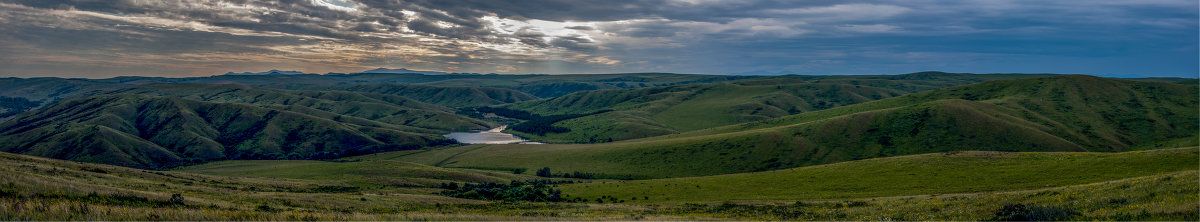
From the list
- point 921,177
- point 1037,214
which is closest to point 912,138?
point 921,177

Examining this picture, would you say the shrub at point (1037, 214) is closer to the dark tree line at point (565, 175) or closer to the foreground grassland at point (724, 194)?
the foreground grassland at point (724, 194)

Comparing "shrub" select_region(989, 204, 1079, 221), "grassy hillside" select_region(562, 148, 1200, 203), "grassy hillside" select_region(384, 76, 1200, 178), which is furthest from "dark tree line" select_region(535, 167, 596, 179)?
"shrub" select_region(989, 204, 1079, 221)

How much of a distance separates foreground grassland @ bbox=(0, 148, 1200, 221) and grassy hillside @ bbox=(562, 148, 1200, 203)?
178 mm

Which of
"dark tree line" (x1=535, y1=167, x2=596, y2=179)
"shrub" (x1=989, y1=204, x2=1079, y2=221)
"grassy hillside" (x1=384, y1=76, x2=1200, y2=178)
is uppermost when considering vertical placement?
"shrub" (x1=989, y1=204, x2=1079, y2=221)

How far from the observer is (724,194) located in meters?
67.8

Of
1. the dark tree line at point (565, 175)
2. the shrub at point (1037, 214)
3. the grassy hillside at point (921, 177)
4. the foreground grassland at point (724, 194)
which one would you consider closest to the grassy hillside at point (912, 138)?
the dark tree line at point (565, 175)

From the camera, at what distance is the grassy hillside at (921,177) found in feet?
177

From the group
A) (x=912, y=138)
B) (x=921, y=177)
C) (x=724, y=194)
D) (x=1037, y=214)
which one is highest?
(x=1037, y=214)

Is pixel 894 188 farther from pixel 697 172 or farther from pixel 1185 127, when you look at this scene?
pixel 1185 127

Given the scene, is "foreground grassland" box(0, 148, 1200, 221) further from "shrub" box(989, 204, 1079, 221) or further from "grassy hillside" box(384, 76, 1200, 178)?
"grassy hillside" box(384, 76, 1200, 178)

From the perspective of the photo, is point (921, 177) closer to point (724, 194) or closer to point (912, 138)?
point (724, 194)

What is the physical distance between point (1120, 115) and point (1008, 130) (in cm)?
6139

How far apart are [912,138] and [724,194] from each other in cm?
10466

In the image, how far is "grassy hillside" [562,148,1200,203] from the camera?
53844 mm
